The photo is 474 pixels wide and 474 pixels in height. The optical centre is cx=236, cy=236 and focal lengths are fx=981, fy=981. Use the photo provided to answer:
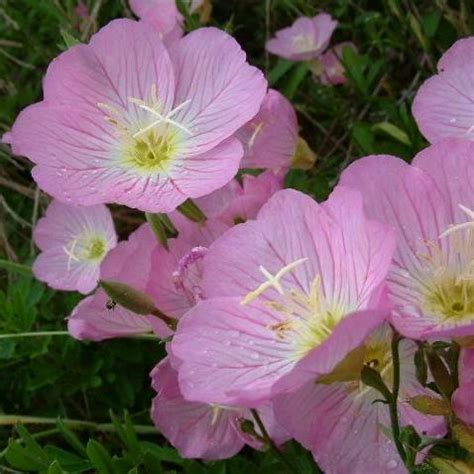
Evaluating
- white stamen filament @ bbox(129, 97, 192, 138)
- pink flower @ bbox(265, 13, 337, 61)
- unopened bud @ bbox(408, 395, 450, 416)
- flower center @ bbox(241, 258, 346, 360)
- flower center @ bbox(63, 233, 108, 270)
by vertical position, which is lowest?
flower center @ bbox(63, 233, 108, 270)

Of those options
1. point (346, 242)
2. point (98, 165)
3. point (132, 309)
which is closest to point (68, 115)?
point (98, 165)

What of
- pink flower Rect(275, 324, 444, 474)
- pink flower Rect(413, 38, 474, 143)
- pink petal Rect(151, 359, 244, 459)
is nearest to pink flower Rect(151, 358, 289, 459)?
pink petal Rect(151, 359, 244, 459)

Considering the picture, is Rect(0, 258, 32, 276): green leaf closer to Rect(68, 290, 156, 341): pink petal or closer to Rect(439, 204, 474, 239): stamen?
Rect(68, 290, 156, 341): pink petal

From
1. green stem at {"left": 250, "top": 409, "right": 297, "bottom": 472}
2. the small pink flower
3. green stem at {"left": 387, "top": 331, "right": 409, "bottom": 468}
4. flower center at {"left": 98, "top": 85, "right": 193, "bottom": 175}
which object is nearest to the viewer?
green stem at {"left": 387, "top": 331, "right": 409, "bottom": 468}

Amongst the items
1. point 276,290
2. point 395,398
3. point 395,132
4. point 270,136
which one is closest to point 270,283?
point 276,290

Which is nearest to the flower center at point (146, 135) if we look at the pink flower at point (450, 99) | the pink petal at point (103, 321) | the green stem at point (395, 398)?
the pink petal at point (103, 321)

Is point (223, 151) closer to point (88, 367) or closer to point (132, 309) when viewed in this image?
point (132, 309)
